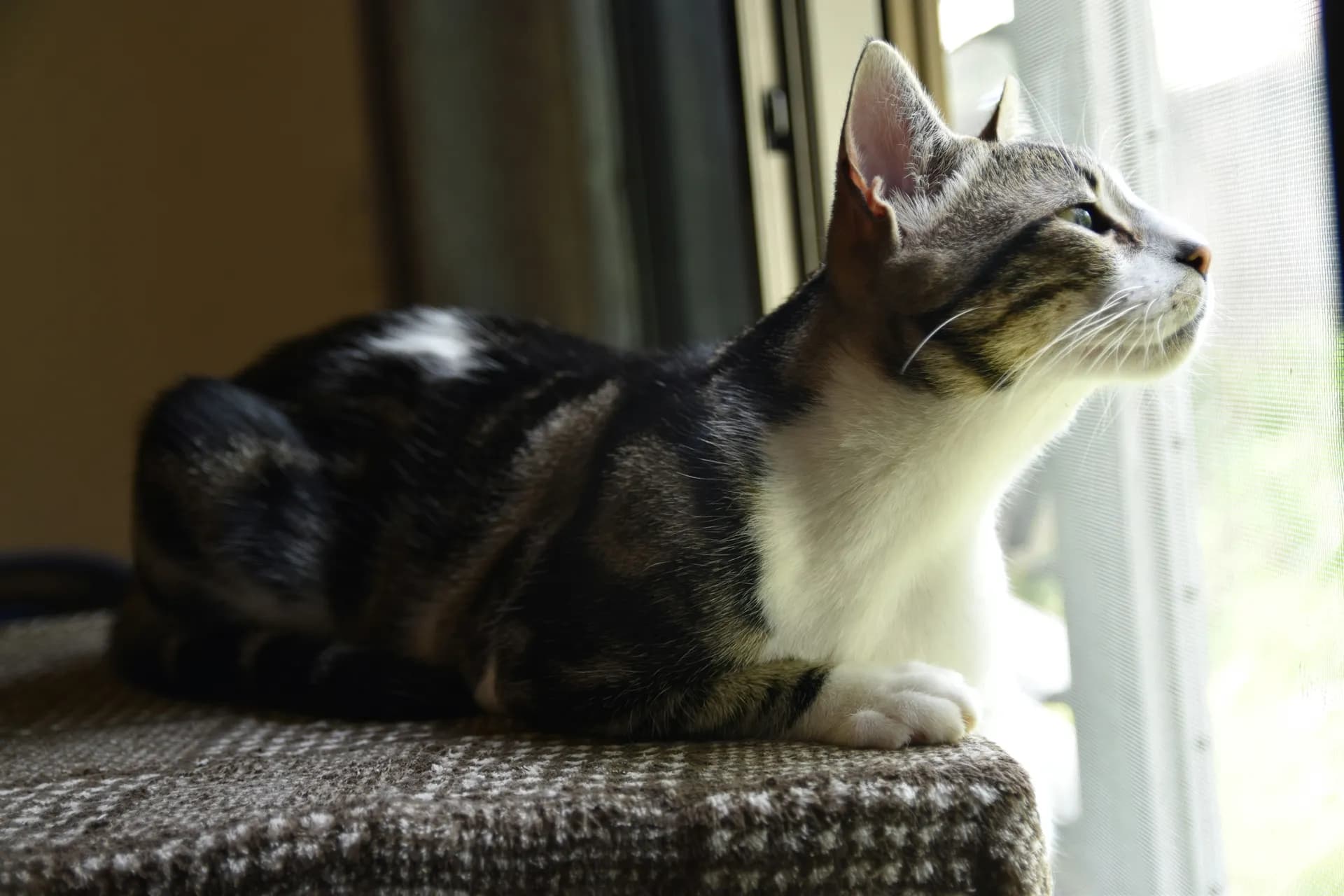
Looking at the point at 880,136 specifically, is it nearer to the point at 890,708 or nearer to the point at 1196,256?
the point at 1196,256

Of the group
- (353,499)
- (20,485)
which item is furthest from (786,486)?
(20,485)

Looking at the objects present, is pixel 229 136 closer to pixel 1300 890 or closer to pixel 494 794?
pixel 494 794

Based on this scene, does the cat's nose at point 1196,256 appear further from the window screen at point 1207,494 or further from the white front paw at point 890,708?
the white front paw at point 890,708

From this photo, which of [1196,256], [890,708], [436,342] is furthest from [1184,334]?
[436,342]

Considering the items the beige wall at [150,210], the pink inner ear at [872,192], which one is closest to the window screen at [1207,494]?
the pink inner ear at [872,192]

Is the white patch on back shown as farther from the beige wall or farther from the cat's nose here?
the beige wall

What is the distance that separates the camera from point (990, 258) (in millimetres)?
953

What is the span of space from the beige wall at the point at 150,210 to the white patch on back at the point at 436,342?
123cm

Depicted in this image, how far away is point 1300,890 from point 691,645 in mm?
485

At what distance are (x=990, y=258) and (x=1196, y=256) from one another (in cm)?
16

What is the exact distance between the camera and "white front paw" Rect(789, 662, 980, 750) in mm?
859

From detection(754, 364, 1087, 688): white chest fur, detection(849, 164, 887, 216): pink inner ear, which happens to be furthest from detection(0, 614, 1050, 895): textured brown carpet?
detection(849, 164, 887, 216): pink inner ear

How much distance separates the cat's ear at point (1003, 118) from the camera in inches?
42.9

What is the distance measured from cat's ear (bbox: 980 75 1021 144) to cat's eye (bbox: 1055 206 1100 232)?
0.45ft
